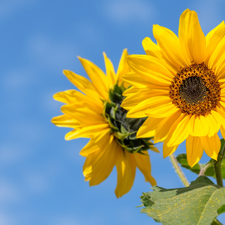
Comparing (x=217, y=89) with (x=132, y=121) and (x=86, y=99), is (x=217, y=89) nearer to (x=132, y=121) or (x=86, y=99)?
(x=132, y=121)

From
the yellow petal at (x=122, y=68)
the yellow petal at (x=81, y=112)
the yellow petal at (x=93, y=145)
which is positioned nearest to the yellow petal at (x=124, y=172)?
the yellow petal at (x=93, y=145)

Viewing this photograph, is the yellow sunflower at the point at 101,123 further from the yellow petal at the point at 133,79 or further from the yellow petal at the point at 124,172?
the yellow petal at the point at 133,79

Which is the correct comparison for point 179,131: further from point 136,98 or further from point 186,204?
point 186,204

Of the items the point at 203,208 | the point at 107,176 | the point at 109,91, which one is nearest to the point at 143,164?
the point at 107,176

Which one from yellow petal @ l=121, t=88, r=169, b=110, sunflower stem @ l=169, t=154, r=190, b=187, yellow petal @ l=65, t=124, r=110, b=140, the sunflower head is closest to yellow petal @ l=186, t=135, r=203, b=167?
yellow petal @ l=121, t=88, r=169, b=110

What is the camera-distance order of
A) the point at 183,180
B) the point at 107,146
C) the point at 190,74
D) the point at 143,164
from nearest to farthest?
the point at 190,74
the point at 183,180
the point at 107,146
the point at 143,164

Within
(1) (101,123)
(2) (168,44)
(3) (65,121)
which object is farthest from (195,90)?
(3) (65,121)

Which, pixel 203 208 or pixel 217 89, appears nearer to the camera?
pixel 203 208
